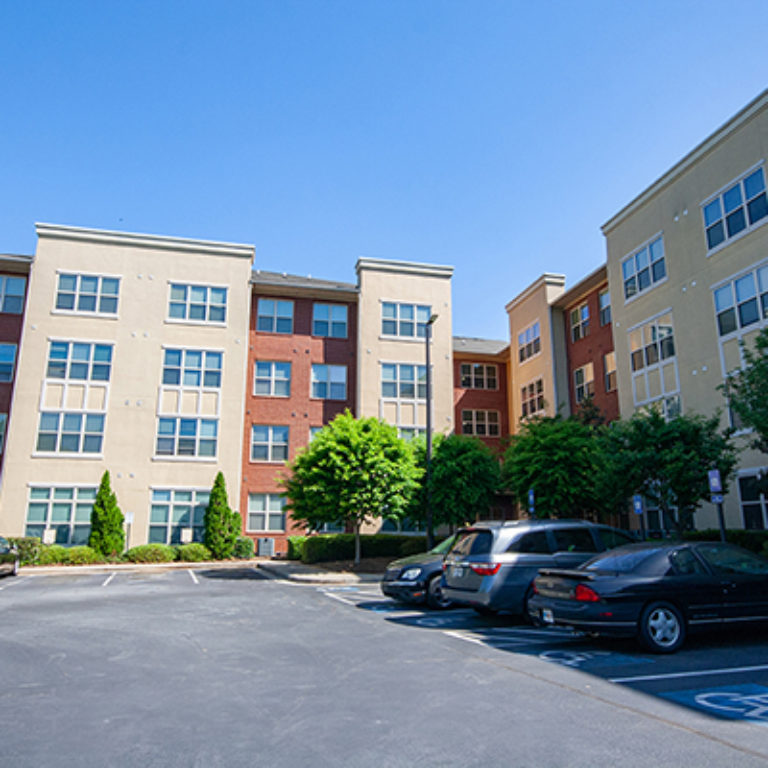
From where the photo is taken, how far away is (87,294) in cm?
3123

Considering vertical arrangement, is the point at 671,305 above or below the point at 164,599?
above

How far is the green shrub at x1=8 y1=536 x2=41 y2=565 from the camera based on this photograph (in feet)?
87.1

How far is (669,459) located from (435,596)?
7.78m

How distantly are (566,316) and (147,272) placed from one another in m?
21.1

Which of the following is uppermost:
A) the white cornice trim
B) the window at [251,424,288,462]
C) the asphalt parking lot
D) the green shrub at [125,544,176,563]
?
the white cornice trim

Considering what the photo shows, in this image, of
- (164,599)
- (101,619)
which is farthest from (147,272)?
(101,619)

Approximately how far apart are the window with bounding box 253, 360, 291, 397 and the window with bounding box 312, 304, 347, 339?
259cm

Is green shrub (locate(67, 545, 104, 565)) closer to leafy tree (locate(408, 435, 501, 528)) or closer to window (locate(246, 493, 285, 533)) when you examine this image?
window (locate(246, 493, 285, 533))

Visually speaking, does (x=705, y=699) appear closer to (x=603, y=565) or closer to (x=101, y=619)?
(x=603, y=565)

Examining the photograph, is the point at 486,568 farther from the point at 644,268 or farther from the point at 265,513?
the point at 265,513

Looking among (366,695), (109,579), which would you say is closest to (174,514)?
(109,579)

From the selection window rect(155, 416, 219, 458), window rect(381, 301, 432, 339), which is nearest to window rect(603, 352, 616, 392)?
window rect(381, 301, 432, 339)

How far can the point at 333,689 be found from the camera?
21.7 feet

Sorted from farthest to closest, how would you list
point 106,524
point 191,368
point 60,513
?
point 191,368 < point 60,513 < point 106,524
